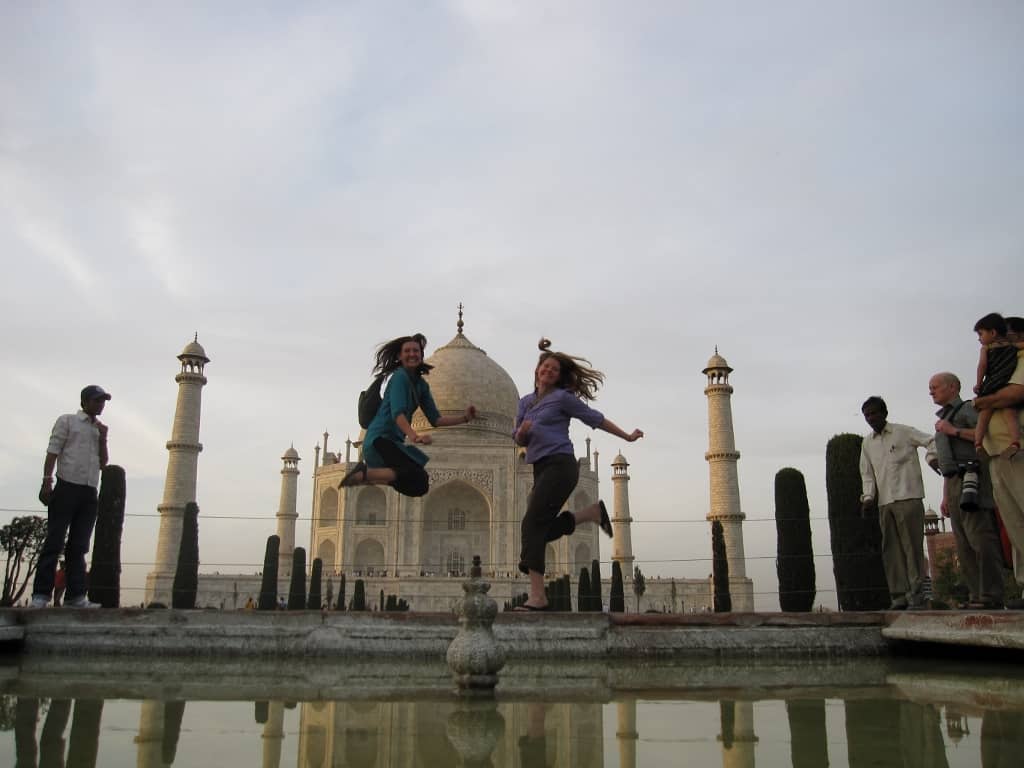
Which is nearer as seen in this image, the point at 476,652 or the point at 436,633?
the point at 476,652

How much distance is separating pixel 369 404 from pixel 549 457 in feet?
3.87

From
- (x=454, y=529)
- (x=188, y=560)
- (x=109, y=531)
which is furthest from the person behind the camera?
(x=454, y=529)

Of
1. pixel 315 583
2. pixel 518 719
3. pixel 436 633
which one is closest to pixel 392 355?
pixel 436 633

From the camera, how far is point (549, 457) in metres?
4.56

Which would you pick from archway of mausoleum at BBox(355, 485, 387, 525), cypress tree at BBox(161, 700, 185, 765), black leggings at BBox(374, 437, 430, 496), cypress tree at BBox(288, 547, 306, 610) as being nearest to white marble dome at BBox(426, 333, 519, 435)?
archway of mausoleum at BBox(355, 485, 387, 525)

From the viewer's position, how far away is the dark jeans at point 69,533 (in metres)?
5.61

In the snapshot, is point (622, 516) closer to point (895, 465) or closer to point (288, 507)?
point (288, 507)

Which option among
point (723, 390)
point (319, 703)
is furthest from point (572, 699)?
point (723, 390)

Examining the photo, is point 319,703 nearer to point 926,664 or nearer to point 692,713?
point 692,713

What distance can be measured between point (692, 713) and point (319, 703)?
4.26 feet

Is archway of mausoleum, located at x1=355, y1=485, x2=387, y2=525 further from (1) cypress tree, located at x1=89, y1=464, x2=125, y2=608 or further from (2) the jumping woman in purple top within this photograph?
(2) the jumping woman in purple top

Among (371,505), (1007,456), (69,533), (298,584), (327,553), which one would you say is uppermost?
(371,505)

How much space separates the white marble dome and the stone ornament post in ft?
98.6

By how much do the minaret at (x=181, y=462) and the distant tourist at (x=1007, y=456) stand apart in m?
24.8
